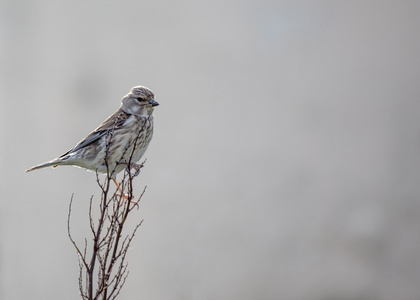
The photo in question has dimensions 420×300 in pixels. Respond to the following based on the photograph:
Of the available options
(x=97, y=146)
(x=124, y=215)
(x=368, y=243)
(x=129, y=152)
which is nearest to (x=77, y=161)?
(x=97, y=146)

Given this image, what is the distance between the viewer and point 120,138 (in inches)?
127

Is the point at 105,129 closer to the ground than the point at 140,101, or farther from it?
closer to the ground

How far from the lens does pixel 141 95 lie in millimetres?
3262

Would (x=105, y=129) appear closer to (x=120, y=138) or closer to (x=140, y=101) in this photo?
(x=120, y=138)

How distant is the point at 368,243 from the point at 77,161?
10.3 ft

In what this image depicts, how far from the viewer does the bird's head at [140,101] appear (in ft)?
10.7

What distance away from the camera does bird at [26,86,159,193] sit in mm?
3203

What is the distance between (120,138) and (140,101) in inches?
10.6

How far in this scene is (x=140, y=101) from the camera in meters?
3.28

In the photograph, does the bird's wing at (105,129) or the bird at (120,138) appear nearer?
the bird at (120,138)

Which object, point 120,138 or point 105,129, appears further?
point 105,129

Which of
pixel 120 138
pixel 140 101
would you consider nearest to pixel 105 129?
pixel 120 138

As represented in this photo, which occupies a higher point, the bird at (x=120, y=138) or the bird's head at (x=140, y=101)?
the bird's head at (x=140, y=101)

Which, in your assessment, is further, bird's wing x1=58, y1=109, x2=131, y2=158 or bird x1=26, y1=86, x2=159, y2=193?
bird's wing x1=58, y1=109, x2=131, y2=158
